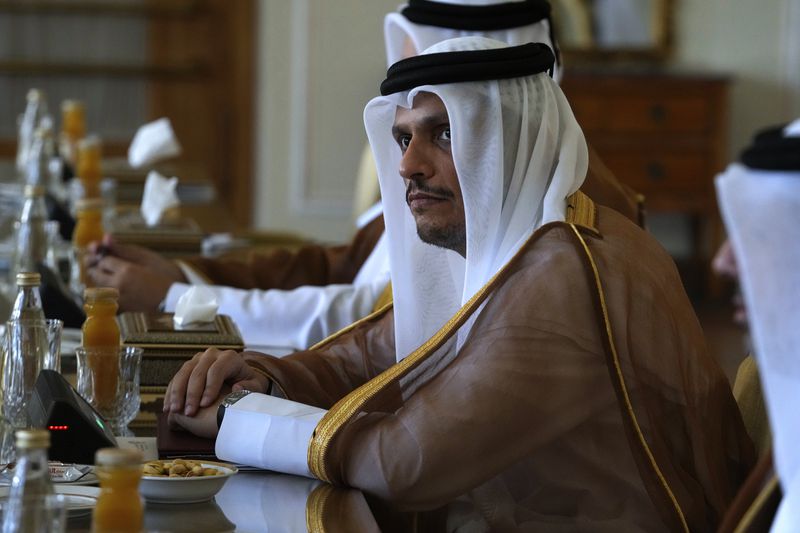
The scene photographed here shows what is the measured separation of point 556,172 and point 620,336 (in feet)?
1.05

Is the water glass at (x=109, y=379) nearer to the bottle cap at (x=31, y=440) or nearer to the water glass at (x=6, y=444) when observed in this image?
the water glass at (x=6, y=444)

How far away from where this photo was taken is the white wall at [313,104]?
315 inches

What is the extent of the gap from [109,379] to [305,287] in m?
1.23

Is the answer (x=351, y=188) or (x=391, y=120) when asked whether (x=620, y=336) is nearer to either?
(x=391, y=120)

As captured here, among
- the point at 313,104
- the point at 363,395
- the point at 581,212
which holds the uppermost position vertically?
the point at 313,104

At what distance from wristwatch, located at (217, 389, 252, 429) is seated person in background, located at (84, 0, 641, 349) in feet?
3.18

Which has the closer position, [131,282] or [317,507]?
[317,507]

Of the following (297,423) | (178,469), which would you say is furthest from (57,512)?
(297,423)

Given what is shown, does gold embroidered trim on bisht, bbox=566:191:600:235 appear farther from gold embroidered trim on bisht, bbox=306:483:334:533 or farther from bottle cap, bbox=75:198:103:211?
bottle cap, bbox=75:198:103:211

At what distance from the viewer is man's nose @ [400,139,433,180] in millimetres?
2105

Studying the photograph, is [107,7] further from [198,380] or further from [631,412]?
[631,412]

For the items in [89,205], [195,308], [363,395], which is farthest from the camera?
[89,205]

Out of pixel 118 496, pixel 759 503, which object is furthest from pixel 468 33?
pixel 118 496

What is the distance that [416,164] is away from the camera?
2.11 m
